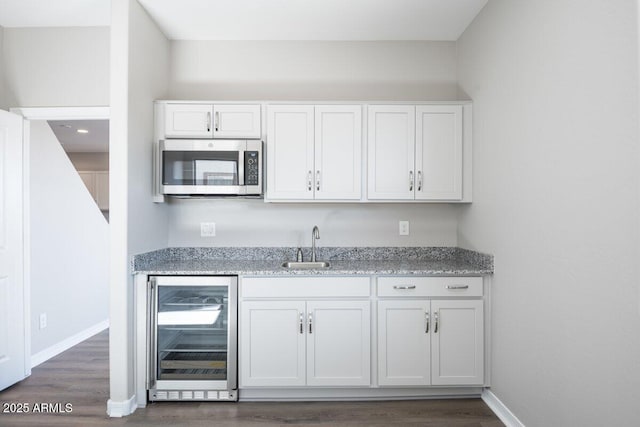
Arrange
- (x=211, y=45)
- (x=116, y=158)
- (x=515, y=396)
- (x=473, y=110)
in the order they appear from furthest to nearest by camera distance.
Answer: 1. (x=211, y=45)
2. (x=473, y=110)
3. (x=116, y=158)
4. (x=515, y=396)

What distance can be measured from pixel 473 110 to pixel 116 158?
8.02 ft

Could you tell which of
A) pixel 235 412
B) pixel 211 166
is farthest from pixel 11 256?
pixel 235 412

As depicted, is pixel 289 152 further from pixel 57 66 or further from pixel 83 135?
pixel 83 135

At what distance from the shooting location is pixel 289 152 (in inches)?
109

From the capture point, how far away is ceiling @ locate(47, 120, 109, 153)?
15.5 feet

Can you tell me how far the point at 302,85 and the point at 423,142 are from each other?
1091 mm

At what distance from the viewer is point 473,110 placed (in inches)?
108

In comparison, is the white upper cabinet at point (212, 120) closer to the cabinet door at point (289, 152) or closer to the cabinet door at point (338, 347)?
the cabinet door at point (289, 152)

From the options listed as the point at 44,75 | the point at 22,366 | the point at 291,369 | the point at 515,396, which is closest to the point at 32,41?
the point at 44,75

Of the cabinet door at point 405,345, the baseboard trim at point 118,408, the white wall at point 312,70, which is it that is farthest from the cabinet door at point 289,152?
the baseboard trim at point 118,408

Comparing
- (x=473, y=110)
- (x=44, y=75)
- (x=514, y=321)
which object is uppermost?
(x=44, y=75)

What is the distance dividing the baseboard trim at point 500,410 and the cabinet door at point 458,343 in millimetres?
101

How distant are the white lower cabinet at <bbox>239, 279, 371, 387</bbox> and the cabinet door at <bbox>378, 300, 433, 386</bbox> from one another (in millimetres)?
99

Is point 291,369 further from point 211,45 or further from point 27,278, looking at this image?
point 211,45
